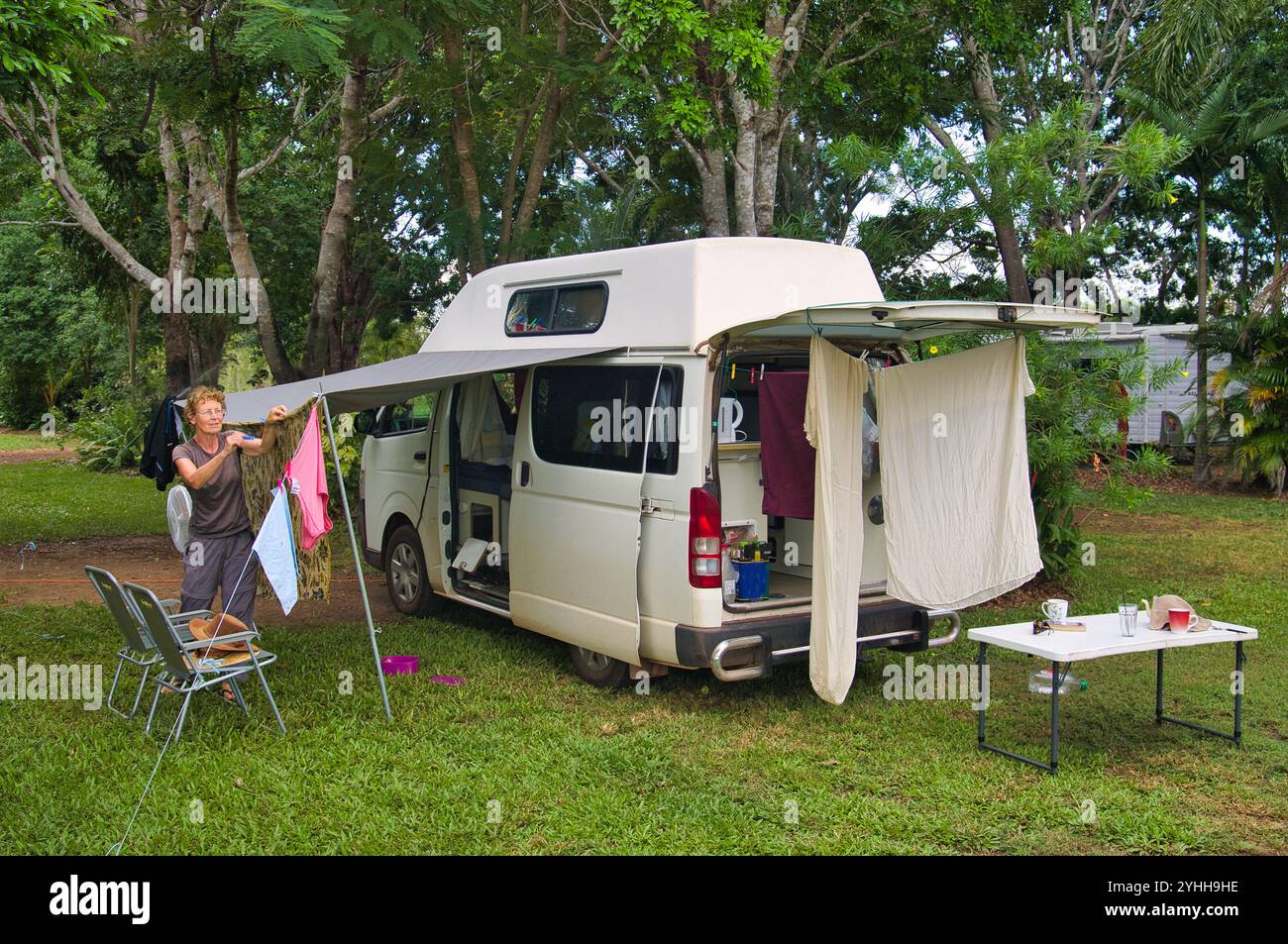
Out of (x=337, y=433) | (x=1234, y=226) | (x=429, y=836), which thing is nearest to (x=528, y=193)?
(x=337, y=433)

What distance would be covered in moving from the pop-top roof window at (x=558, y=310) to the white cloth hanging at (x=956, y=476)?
1.72 m

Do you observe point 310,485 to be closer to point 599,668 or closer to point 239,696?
point 239,696

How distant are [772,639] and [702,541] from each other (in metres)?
0.65

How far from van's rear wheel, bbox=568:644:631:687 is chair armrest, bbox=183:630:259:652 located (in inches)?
72.3

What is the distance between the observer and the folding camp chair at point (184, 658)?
5.41 m

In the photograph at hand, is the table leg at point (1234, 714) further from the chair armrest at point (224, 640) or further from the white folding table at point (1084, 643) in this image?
the chair armrest at point (224, 640)

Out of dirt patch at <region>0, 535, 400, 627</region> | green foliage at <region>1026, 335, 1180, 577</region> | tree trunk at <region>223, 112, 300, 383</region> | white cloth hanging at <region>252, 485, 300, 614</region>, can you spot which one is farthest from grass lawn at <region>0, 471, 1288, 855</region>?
tree trunk at <region>223, 112, 300, 383</region>

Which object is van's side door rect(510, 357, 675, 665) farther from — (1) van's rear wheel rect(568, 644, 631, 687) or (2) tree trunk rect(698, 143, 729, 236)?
(2) tree trunk rect(698, 143, 729, 236)

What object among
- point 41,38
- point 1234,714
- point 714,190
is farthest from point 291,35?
point 1234,714

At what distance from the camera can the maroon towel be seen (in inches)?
250

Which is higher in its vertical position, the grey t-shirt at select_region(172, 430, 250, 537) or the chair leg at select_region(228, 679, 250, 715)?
the grey t-shirt at select_region(172, 430, 250, 537)

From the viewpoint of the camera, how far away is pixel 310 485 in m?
5.84
